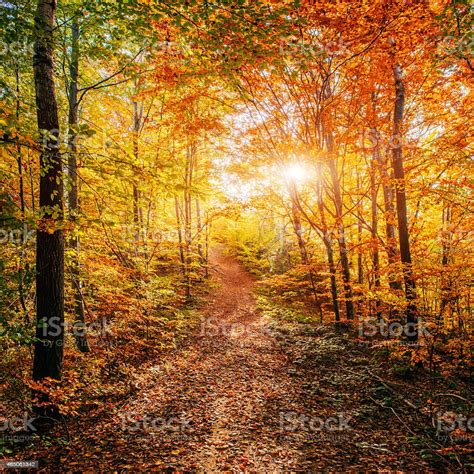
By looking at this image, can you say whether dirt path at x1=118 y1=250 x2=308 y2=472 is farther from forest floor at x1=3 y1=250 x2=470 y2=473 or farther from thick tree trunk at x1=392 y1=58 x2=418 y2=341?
thick tree trunk at x1=392 y1=58 x2=418 y2=341

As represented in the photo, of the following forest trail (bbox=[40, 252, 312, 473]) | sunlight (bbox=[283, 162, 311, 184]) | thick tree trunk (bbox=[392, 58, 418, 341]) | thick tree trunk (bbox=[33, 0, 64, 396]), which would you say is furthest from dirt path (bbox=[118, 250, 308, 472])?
sunlight (bbox=[283, 162, 311, 184])

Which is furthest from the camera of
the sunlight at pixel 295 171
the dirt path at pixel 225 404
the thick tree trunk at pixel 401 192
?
the sunlight at pixel 295 171

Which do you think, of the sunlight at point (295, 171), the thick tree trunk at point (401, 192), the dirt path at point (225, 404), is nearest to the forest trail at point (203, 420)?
the dirt path at point (225, 404)

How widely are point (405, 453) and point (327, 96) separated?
9.10 m

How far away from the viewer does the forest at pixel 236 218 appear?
160 inches

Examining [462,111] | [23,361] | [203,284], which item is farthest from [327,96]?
[203,284]

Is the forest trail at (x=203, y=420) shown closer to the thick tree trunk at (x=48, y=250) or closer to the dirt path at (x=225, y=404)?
the dirt path at (x=225, y=404)

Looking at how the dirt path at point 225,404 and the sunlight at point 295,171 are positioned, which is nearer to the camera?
the dirt path at point 225,404

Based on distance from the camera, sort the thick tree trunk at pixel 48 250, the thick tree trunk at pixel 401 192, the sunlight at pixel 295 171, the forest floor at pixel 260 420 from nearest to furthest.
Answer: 1. the forest floor at pixel 260 420
2. the thick tree trunk at pixel 48 250
3. the thick tree trunk at pixel 401 192
4. the sunlight at pixel 295 171

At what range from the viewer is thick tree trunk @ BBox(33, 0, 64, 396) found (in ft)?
14.5

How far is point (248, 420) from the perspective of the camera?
5.03 m

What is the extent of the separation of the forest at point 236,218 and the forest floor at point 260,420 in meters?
0.04

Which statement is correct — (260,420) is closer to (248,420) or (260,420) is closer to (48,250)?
(248,420)

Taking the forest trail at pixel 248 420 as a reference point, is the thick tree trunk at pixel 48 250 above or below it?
above
